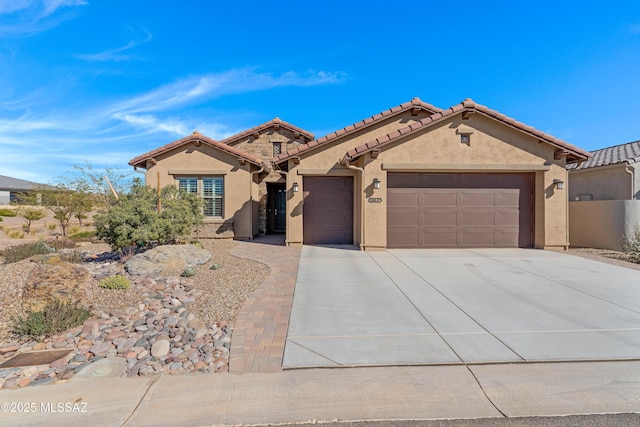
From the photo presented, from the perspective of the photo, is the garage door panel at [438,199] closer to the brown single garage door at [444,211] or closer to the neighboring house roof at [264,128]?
the brown single garage door at [444,211]

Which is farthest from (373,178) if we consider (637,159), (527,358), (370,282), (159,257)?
(637,159)

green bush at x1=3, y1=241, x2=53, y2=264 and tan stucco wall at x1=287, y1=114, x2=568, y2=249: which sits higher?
tan stucco wall at x1=287, y1=114, x2=568, y2=249

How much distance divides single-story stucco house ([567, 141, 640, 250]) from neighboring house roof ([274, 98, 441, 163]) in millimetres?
7105

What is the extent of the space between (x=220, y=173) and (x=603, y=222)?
591 inches

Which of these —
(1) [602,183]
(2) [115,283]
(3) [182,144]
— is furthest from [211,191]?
(1) [602,183]

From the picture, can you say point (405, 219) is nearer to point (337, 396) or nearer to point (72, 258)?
point (337, 396)

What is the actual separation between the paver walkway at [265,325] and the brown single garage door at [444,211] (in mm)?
4560

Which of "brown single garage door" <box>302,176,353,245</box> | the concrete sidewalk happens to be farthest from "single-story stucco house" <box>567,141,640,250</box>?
the concrete sidewalk

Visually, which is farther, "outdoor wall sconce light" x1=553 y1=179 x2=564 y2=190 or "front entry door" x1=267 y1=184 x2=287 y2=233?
"front entry door" x1=267 y1=184 x2=287 y2=233

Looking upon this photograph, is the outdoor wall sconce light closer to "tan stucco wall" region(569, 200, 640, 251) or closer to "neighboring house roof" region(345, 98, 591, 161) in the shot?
"neighboring house roof" region(345, 98, 591, 161)

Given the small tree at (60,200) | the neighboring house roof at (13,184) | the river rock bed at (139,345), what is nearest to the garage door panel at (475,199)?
the river rock bed at (139,345)

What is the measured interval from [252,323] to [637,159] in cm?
1661

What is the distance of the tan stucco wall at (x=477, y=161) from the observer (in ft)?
34.4

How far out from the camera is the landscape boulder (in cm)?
702
